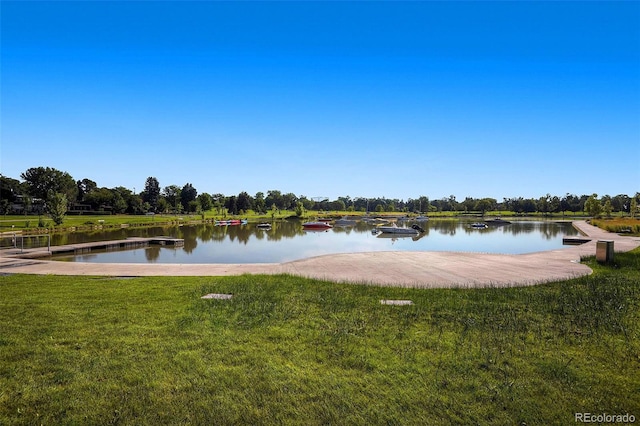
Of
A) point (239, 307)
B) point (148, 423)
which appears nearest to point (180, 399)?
point (148, 423)

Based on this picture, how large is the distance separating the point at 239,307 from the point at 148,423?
13.7 feet

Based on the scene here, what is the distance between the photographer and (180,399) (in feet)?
13.7

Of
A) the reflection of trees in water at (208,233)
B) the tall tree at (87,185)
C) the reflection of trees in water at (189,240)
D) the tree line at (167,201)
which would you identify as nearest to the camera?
the reflection of trees in water at (189,240)

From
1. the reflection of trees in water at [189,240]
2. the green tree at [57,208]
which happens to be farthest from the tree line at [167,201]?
the reflection of trees in water at [189,240]

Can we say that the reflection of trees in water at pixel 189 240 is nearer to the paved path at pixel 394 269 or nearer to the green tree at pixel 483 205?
the paved path at pixel 394 269

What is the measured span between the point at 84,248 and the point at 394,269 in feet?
67.3

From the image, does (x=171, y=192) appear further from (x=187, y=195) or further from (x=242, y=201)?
(x=242, y=201)

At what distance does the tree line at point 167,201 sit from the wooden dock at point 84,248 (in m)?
25.0

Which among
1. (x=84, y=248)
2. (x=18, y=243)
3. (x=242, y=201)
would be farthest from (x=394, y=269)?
(x=242, y=201)

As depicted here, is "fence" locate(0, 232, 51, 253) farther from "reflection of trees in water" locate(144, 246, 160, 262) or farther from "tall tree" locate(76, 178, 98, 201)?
"tall tree" locate(76, 178, 98, 201)

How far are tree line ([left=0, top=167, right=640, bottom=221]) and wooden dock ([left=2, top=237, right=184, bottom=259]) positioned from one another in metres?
25.0

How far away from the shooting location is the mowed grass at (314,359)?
13.1ft

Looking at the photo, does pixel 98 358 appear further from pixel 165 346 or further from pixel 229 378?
pixel 229 378

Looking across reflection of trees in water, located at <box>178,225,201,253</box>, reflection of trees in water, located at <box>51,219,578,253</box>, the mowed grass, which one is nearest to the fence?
reflection of trees in water, located at <box>51,219,578,253</box>
